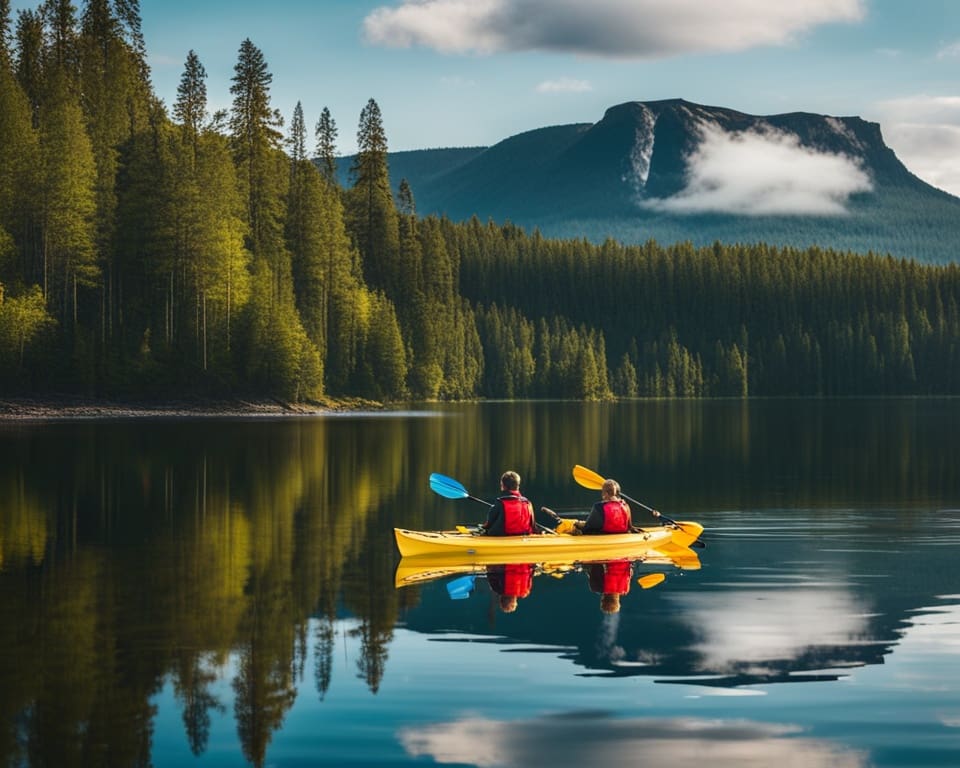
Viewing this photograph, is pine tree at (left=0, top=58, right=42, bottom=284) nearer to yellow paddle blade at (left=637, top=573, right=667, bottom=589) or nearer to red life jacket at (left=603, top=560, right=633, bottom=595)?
red life jacket at (left=603, top=560, right=633, bottom=595)

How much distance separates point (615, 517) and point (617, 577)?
245 centimetres

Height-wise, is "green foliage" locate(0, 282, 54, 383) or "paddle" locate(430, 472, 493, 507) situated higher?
"green foliage" locate(0, 282, 54, 383)

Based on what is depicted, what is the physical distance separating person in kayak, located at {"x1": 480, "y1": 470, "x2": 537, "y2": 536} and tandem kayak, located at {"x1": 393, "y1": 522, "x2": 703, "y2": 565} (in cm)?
23

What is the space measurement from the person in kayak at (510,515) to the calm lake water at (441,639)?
63.3 inches

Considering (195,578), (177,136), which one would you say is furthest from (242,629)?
(177,136)

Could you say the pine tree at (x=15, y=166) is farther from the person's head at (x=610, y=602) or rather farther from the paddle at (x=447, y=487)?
the person's head at (x=610, y=602)

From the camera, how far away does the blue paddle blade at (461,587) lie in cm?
2258

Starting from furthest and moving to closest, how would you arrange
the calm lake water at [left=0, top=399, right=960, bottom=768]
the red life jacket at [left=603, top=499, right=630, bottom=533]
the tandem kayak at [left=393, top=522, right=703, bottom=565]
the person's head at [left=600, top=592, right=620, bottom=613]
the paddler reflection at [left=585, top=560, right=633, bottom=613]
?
the red life jacket at [left=603, top=499, right=630, bottom=533] < the tandem kayak at [left=393, top=522, right=703, bottom=565] < the paddler reflection at [left=585, top=560, right=633, bottom=613] < the person's head at [left=600, top=592, right=620, bottom=613] < the calm lake water at [left=0, top=399, right=960, bottom=768]

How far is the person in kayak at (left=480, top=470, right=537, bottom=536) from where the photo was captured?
2666 centimetres

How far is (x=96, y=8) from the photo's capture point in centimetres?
12638

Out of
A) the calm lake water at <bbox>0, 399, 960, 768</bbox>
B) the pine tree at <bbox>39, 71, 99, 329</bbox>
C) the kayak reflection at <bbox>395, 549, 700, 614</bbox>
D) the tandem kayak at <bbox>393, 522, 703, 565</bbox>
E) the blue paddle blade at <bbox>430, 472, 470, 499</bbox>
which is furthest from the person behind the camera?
the pine tree at <bbox>39, 71, 99, 329</bbox>

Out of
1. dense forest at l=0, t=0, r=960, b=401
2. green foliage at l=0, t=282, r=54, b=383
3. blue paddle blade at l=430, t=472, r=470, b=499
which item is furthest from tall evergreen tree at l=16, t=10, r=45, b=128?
blue paddle blade at l=430, t=472, r=470, b=499

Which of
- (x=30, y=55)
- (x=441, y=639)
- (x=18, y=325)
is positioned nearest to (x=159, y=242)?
(x=18, y=325)

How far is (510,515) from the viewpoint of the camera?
87.4 ft
